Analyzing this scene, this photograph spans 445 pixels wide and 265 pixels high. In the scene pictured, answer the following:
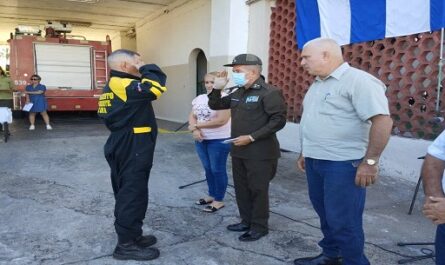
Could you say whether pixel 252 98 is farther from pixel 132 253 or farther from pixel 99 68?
pixel 99 68

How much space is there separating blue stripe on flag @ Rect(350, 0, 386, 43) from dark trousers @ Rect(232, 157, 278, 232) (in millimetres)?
3441

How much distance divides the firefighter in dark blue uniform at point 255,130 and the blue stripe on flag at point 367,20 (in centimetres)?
320

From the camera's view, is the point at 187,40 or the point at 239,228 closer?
the point at 239,228

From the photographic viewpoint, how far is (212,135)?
421 centimetres

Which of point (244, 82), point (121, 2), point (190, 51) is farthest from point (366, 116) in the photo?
point (121, 2)

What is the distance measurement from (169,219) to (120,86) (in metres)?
1.67

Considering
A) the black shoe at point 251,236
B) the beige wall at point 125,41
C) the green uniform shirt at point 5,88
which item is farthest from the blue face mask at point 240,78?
the beige wall at point 125,41

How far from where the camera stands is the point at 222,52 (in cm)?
939

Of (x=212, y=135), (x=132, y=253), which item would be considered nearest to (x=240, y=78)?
(x=212, y=135)

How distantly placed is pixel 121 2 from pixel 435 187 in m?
13.0

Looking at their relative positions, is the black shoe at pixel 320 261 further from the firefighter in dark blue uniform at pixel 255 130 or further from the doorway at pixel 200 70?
the doorway at pixel 200 70

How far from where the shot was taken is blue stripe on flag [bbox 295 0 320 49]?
7.03 metres

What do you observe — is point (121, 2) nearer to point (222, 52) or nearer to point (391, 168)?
point (222, 52)

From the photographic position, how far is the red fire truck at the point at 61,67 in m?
11.9
